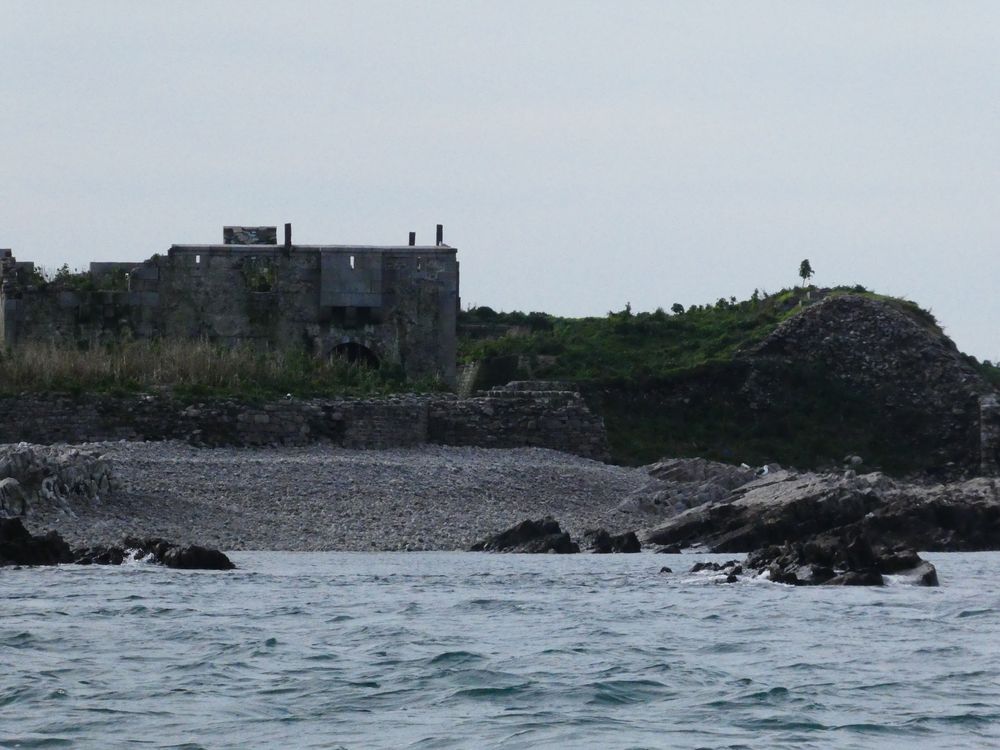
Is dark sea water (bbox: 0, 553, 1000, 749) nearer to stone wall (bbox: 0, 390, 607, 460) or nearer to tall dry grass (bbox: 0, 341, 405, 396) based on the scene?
stone wall (bbox: 0, 390, 607, 460)

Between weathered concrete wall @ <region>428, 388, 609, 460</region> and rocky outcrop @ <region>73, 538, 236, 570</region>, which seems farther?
weathered concrete wall @ <region>428, 388, 609, 460</region>

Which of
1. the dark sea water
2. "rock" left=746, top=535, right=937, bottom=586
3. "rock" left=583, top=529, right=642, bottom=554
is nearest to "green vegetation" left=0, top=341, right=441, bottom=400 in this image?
"rock" left=583, top=529, right=642, bottom=554

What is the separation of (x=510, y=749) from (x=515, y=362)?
91.8ft

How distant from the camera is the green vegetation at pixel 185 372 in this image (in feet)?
96.1

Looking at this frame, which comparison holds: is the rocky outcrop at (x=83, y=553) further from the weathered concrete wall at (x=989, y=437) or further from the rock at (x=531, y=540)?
the weathered concrete wall at (x=989, y=437)

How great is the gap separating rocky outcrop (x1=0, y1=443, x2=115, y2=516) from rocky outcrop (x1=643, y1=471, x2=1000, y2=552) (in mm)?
7212

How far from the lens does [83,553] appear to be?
737 inches

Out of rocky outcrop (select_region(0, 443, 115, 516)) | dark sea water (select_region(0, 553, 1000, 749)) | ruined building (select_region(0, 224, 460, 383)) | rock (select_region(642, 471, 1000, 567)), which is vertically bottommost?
dark sea water (select_region(0, 553, 1000, 749))

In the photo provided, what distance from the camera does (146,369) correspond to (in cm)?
3067

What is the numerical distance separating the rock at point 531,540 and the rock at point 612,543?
9.9 inches

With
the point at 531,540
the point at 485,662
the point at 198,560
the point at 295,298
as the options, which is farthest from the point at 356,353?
the point at 485,662

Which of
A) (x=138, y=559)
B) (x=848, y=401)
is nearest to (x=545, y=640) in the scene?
(x=138, y=559)

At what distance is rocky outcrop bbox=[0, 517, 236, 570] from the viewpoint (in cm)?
Answer: 1817

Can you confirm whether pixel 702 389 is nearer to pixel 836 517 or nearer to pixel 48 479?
pixel 836 517
